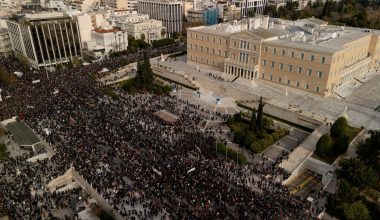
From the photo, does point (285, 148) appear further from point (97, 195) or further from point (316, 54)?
point (97, 195)

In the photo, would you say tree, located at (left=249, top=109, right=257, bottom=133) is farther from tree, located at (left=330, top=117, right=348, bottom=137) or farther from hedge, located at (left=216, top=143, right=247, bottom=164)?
tree, located at (left=330, top=117, right=348, bottom=137)

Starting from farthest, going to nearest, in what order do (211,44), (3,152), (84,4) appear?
(84,4)
(211,44)
(3,152)

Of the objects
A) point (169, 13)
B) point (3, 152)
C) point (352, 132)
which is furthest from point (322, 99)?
point (169, 13)

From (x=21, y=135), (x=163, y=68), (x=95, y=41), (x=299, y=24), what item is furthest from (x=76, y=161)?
(x=299, y=24)

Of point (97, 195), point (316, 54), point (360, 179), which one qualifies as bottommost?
point (97, 195)

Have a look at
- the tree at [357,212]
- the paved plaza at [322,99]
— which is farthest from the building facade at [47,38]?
the tree at [357,212]

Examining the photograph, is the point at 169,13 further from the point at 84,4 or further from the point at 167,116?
the point at 167,116

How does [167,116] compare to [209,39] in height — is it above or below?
below
